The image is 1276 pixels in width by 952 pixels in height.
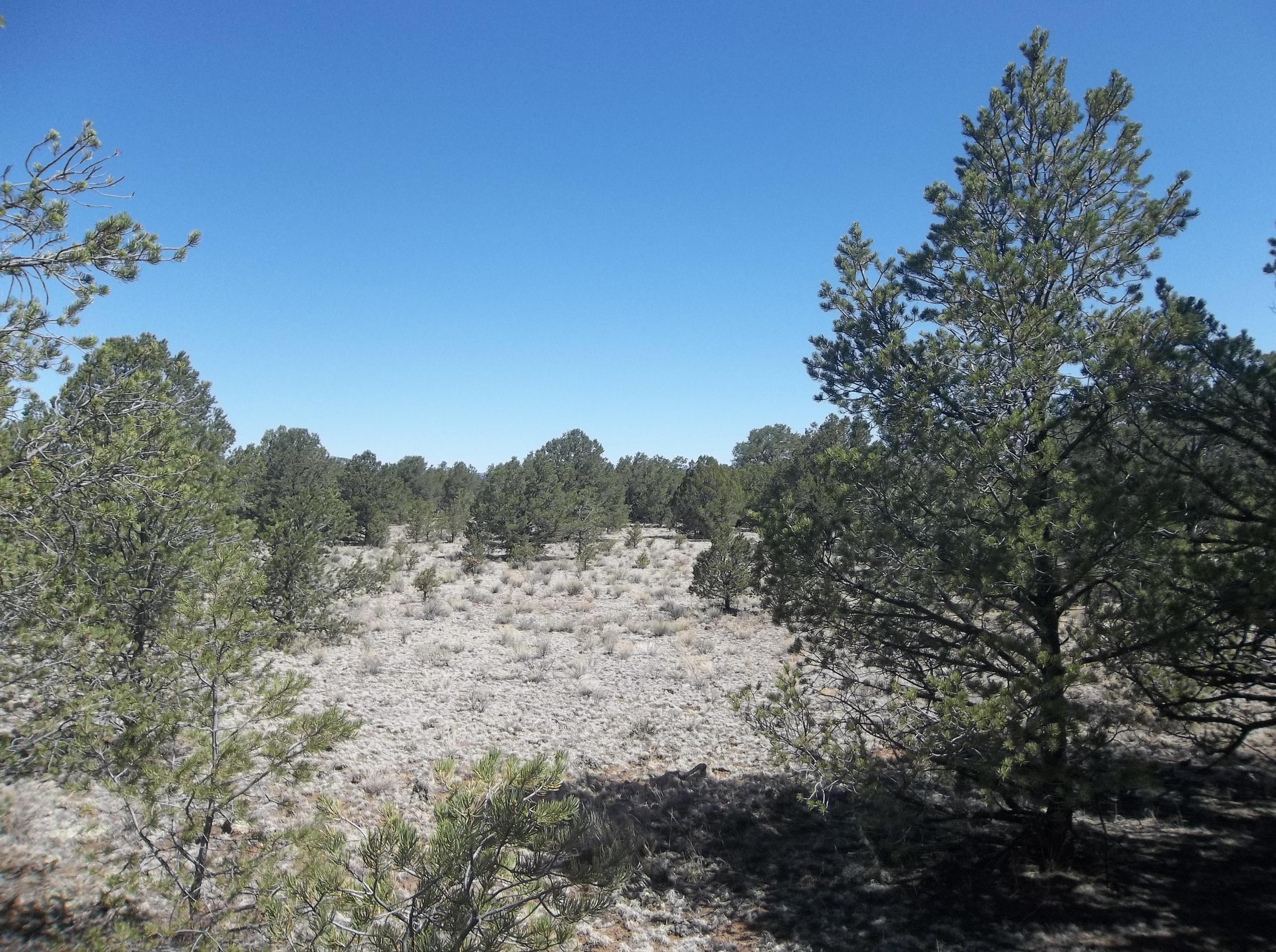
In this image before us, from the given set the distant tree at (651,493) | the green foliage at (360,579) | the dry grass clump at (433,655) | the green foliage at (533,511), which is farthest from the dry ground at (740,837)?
the distant tree at (651,493)

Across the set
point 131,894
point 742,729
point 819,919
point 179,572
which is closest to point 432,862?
point 819,919

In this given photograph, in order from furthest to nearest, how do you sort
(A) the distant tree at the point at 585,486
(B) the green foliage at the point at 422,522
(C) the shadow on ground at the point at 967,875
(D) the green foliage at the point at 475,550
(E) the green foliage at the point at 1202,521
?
(B) the green foliage at the point at 422,522 < (A) the distant tree at the point at 585,486 < (D) the green foliage at the point at 475,550 < (C) the shadow on ground at the point at 967,875 < (E) the green foliage at the point at 1202,521

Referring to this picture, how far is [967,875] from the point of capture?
5.92m

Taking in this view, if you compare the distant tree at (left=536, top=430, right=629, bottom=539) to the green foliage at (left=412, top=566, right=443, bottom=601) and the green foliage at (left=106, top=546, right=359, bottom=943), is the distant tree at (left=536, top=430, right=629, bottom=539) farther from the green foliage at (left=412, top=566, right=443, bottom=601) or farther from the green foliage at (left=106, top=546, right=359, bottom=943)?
the green foliage at (left=106, top=546, right=359, bottom=943)

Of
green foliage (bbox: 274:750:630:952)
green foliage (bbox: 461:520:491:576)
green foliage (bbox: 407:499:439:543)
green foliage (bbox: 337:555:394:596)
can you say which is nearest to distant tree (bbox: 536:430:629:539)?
green foliage (bbox: 461:520:491:576)

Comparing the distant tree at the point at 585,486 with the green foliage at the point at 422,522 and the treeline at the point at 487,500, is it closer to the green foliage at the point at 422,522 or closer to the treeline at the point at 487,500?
the treeline at the point at 487,500

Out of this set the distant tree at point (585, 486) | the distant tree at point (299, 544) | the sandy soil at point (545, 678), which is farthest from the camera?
the distant tree at point (585, 486)

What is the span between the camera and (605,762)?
9.20m

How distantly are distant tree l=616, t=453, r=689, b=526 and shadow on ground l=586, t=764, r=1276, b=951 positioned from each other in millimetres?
38671

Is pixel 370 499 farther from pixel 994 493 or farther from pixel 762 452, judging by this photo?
pixel 762 452

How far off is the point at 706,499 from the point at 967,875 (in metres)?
31.7

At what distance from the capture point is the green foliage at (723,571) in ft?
63.3

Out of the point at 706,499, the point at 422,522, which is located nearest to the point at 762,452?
the point at 706,499

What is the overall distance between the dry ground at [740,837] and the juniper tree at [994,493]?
0.76m
